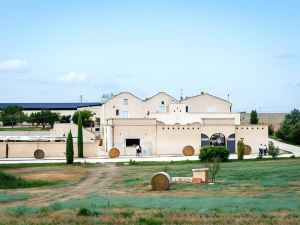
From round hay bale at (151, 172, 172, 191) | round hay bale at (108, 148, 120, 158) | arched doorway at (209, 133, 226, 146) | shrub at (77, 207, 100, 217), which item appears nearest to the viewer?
shrub at (77, 207, 100, 217)

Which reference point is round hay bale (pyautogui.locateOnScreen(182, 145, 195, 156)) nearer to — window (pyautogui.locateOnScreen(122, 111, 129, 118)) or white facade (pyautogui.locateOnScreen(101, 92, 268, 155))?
white facade (pyautogui.locateOnScreen(101, 92, 268, 155))

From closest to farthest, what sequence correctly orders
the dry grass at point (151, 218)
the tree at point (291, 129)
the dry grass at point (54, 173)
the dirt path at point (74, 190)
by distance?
the dry grass at point (151, 218) < the dirt path at point (74, 190) < the dry grass at point (54, 173) < the tree at point (291, 129)

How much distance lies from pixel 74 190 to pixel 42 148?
31742 millimetres

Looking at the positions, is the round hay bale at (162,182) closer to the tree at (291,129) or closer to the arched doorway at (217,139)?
the arched doorway at (217,139)

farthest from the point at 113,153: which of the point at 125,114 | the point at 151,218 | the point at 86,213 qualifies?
the point at 151,218

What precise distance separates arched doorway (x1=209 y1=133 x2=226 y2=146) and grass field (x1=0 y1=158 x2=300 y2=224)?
20667 mm

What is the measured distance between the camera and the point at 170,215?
19.4 m


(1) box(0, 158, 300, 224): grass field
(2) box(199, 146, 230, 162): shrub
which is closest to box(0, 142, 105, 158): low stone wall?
(2) box(199, 146, 230, 162): shrub

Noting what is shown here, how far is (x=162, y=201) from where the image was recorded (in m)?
24.6

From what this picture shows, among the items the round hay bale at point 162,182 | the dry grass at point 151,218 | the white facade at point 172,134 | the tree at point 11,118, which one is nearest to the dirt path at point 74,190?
the round hay bale at point 162,182

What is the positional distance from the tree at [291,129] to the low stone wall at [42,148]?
32509 millimetres

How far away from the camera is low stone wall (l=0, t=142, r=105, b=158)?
63.2 metres

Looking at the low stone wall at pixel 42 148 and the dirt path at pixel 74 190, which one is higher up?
the low stone wall at pixel 42 148

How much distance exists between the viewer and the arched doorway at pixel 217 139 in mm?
64812
